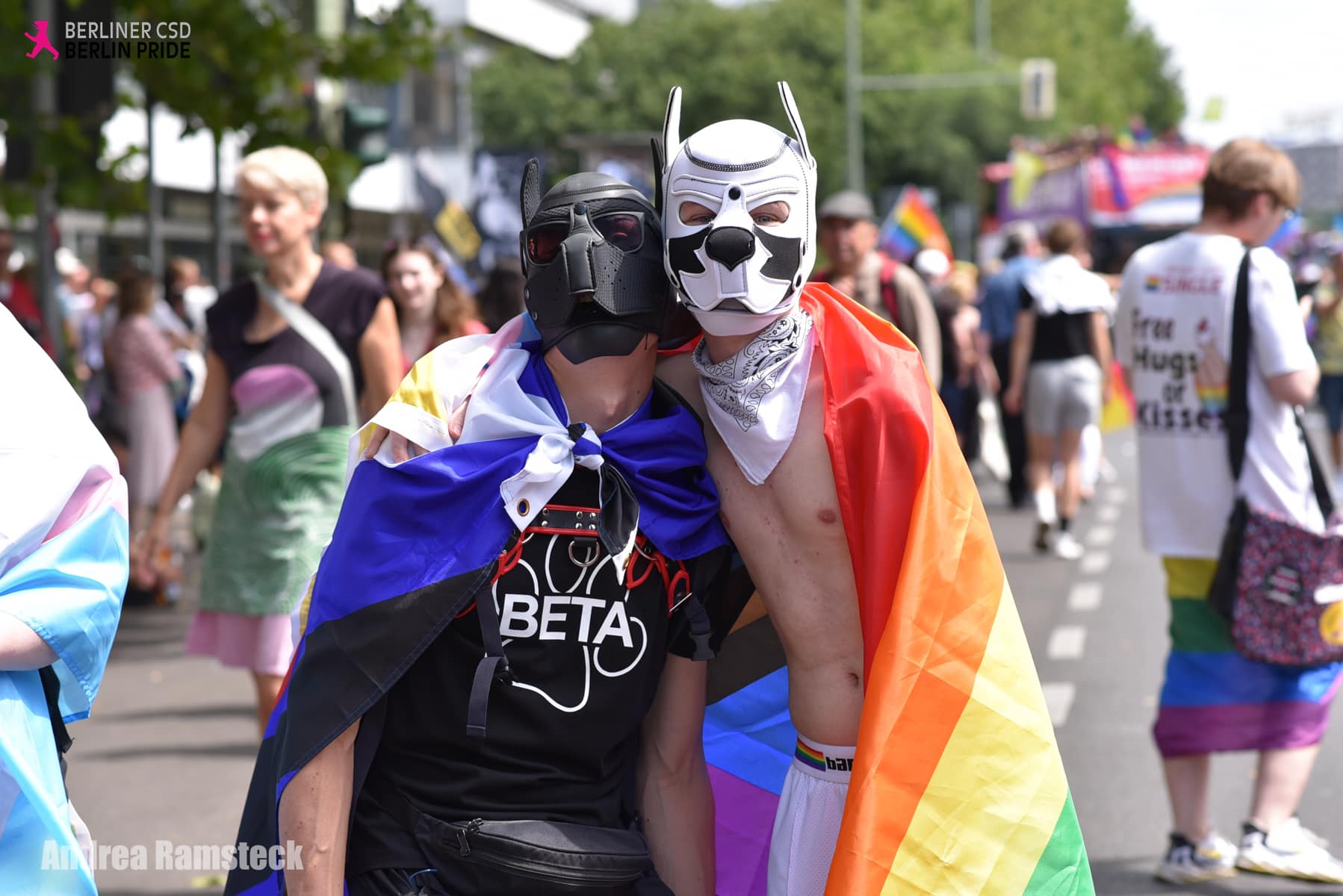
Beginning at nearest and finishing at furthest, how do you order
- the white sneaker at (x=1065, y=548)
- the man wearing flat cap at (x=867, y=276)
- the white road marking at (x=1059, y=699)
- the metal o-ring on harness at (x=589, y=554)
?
the metal o-ring on harness at (x=589, y=554), the white road marking at (x=1059, y=699), the man wearing flat cap at (x=867, y=276), the white sneaker at (x=1065, y=548)

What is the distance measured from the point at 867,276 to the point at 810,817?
5764 mm

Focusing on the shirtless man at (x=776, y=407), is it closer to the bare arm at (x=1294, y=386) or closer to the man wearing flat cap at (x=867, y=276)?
the bare arm at (x=1294, y=386)

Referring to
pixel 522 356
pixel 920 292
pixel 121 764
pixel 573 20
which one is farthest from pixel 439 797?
pixel 573 20

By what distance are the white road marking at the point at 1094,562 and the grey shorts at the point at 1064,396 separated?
3.03ft

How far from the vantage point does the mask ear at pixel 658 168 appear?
2.94 meters

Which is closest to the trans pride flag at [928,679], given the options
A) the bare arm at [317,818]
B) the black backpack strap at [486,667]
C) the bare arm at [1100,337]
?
the black backpack strap at [486,667]

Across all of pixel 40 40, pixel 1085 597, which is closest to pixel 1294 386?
pixel 1085 597

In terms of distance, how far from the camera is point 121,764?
23.5 ft

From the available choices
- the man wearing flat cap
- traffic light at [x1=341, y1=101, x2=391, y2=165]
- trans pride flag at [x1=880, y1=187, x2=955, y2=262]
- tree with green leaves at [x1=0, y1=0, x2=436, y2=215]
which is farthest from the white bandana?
trans pride flag at [x1=880, y1=187, x2=955, y2=262]

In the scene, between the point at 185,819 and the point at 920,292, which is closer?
the point at 185,819

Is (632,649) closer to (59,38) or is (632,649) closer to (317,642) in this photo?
(317,642)

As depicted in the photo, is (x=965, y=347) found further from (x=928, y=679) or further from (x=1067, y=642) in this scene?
(x=928, y=679)

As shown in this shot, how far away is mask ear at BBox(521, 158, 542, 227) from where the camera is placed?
283cm

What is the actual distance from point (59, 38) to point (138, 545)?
4.62 metres
